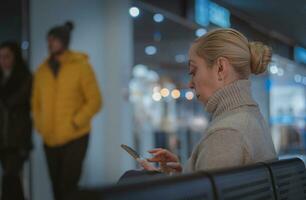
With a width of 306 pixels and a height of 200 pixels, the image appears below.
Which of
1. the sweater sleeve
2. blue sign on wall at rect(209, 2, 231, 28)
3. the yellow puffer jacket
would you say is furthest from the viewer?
blue sign on wall at rect(209, 2, 231, 28)

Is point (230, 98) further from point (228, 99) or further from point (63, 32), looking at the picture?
point (63, 32)

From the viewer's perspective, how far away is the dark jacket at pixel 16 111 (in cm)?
468

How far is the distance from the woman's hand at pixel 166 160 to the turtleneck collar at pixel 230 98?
0.93 feet

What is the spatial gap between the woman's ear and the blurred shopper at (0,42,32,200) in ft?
11.0

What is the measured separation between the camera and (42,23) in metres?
5.16

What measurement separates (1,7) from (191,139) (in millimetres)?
6398

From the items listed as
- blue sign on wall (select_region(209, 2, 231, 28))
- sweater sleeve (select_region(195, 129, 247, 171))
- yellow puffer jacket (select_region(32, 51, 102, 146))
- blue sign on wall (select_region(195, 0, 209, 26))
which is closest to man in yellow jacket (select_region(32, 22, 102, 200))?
yellow puffer jacket (select_region(32, 51, 102, 146))

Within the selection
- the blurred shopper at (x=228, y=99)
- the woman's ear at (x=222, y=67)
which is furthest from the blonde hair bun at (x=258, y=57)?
the woman's ear at (x=222, y=67)

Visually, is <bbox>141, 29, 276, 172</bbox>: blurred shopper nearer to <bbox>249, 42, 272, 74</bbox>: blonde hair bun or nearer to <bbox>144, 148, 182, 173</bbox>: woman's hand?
<bbox>249, 42, 272, 74</bbox>: blonde hair bun

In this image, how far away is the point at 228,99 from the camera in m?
1.69

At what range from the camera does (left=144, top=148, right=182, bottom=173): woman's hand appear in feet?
6.22

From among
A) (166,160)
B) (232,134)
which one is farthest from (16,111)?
(232,134)

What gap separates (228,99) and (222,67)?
4.1 inches

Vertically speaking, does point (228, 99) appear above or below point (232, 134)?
above
